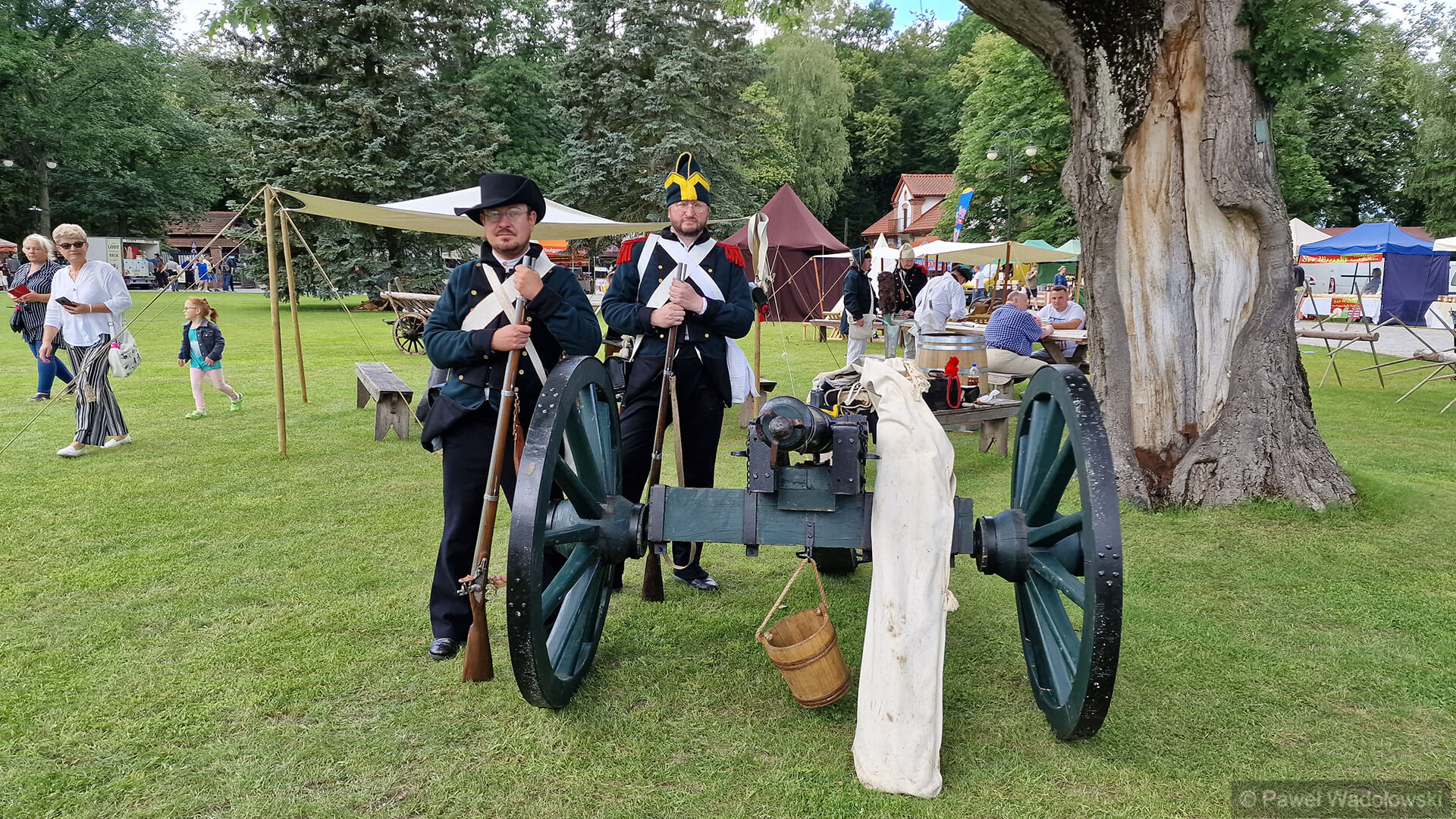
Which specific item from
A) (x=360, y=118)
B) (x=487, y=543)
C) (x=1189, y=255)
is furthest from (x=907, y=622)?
(x=360, y=118)

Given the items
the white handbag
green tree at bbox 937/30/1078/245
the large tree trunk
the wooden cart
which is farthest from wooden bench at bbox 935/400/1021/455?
green tree at bbox 937/30/1078/245

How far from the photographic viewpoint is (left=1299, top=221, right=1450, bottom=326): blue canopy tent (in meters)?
23.4

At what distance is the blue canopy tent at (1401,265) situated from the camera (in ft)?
76.7

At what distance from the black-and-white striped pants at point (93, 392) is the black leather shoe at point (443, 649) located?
4.82 m

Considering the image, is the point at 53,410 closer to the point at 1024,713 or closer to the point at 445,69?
the point at 1024,713

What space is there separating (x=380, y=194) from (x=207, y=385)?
13.4 m

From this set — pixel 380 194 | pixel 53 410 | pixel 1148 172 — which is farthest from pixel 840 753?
pixel 380 194

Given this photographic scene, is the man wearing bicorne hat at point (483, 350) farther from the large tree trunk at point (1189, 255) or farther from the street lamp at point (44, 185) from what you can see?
the street lamp at point (44, 185)

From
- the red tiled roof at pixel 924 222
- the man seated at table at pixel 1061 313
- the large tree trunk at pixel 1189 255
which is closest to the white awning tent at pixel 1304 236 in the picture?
the man seated at table at pixel 1061 313

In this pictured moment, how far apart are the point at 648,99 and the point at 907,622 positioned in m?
27.6

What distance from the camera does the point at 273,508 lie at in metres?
5.41

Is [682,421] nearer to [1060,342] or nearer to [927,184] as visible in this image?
[1060,342]

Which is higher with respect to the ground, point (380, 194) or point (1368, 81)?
point (1368, 81)

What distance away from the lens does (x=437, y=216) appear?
9.94 meters
